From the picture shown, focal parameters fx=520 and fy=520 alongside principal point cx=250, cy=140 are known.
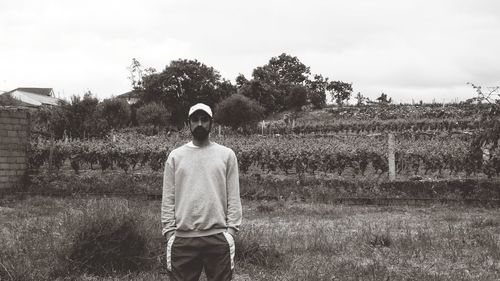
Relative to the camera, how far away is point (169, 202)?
3.66 m

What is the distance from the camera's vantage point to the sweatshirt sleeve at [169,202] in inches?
142

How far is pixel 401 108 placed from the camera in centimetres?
4281

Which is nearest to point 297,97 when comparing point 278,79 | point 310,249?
point 278,79

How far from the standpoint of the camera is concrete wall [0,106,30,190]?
1288 cm

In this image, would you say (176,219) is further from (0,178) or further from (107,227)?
(0,178)

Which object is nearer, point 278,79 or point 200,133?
point 200,133

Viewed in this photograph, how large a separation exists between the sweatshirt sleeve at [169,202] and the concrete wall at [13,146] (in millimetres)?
10591

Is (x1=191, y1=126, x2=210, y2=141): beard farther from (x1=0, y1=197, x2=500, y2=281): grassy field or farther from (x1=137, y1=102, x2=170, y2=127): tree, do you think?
(x1=137, y1=102, x2=170, y2=127): tree

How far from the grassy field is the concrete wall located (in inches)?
171

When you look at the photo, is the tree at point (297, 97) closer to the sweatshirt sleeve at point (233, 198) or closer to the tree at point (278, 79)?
the tree at point (278, 79)

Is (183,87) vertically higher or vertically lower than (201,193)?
higher

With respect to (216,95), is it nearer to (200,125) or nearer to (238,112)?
(238,112)

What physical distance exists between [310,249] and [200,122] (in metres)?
3.55

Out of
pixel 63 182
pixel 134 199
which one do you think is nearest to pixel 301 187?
pixel 134 199
